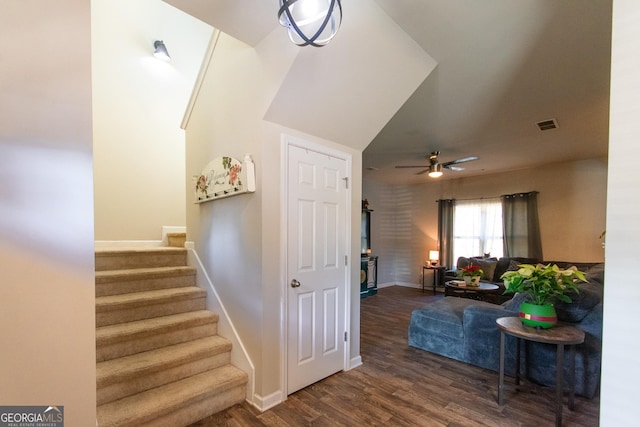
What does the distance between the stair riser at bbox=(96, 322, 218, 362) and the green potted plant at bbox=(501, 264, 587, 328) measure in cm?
259

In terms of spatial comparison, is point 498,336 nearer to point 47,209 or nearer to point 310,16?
point 310,16

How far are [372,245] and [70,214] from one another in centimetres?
640

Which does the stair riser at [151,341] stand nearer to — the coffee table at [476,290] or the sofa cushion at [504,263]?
the coffee table at [476,290]

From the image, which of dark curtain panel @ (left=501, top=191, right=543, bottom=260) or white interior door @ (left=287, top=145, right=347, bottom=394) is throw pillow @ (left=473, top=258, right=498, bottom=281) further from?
white interior door @ (left=287, top=145, right=347, bottom=394)

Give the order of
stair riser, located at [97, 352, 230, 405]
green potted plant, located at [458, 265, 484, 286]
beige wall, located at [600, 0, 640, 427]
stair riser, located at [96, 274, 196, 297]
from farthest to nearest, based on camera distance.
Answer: green potted plant, located at [458, 265, 484, 286] → stair riser, located at [96, 274, 196, 297] → stair riser, located at [97, 352, 230, 405] → beige wall, located at [600, 0, 640, 427]

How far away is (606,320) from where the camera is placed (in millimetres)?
908

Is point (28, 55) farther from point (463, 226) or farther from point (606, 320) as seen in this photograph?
point (463, 226)

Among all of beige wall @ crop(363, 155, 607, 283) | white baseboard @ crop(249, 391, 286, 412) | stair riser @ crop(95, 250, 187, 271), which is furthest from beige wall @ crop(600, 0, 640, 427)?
beige wall @ crop(363, 155, 607, 283)

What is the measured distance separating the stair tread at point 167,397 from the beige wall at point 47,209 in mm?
854

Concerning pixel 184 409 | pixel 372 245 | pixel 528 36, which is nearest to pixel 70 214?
pixel 184 409

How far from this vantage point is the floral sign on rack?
2.21m

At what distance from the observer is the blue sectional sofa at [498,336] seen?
7.39 ft

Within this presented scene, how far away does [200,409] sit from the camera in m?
2.03

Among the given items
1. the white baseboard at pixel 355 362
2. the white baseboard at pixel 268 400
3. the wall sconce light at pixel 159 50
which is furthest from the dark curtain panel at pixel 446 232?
the wall sconce light at pixel 159 50
